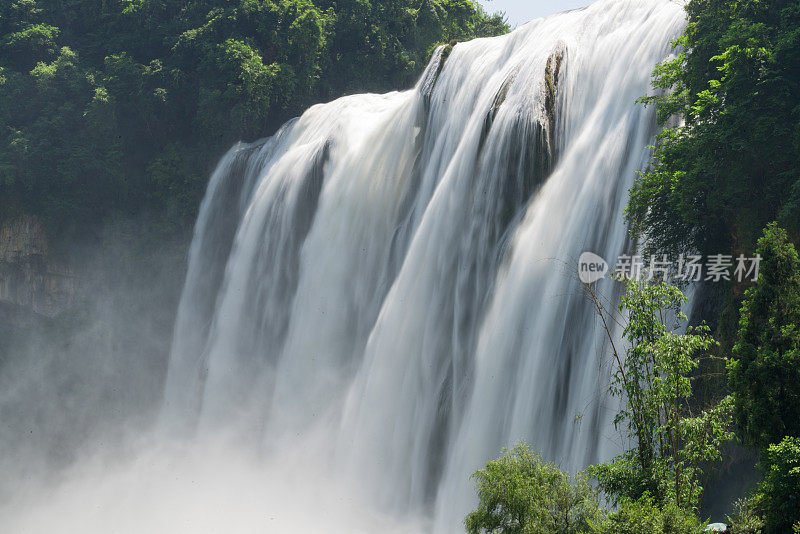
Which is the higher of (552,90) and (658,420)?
(552,90)

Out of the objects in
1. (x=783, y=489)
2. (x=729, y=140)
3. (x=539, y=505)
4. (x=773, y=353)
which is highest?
(x=729, y=140)

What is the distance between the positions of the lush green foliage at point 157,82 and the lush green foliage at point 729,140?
19.7m

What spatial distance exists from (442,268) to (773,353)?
9.35 metres

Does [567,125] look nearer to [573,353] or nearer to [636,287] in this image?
[573,353]

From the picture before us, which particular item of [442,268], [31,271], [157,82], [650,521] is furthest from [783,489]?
[31,271]

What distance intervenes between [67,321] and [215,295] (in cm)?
790

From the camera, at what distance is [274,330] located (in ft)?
77.0

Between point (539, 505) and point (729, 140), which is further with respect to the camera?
point (729, 140)

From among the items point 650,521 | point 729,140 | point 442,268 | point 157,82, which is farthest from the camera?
point 157,82

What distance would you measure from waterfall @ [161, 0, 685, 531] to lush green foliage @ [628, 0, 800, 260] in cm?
109

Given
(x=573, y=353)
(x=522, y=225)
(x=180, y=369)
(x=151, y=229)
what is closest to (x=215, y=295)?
(x=180, y=369)

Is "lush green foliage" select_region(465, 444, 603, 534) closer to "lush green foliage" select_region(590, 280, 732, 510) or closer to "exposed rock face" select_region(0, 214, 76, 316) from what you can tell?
"lush green foliage" select_region(590, 280, 732, 510)

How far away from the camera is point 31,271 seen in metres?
30.4

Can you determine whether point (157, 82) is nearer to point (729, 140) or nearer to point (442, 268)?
point (442, 268)
